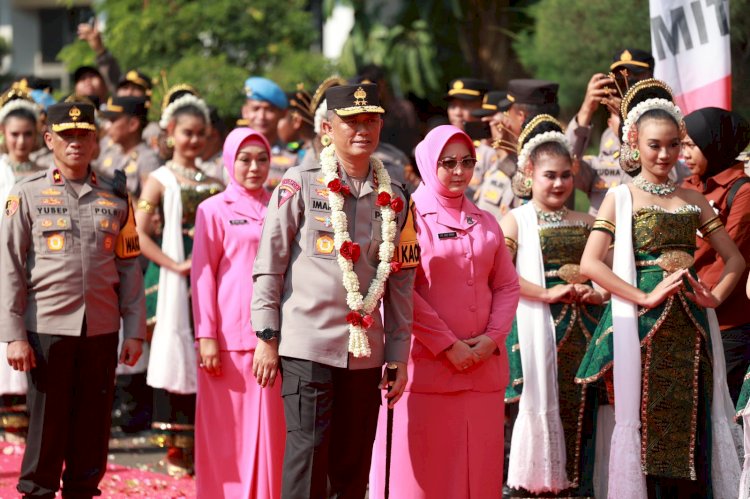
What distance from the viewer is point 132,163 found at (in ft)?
35.2

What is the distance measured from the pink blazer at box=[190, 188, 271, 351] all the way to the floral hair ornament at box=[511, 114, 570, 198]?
1587 mm

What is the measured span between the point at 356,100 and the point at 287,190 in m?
0.51

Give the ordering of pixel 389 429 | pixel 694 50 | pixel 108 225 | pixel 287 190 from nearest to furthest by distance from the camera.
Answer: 1. pixel 287 190
2. pixel 389 429
3. pixel 108 225
4. pixel 694 50

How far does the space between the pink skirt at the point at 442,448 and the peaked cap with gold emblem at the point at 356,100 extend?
1.47 meters

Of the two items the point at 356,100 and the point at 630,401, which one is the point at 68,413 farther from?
the point at 630,401

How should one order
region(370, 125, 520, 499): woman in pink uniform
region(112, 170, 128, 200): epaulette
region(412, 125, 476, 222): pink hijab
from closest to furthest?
1. region(370, 125, 520, 499): woman in pink uniform
2. region(412, 125, 476, 222): pink hijab
3. region(112, 170, 128, 200): epaulette

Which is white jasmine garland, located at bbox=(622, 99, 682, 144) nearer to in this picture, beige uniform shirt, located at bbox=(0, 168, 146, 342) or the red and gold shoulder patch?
the red and gold shoulder patch

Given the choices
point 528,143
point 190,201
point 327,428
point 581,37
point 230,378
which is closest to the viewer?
point 327,428

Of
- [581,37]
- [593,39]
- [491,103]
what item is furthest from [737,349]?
[581,37]

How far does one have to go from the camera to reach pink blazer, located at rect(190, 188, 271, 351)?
7.22m

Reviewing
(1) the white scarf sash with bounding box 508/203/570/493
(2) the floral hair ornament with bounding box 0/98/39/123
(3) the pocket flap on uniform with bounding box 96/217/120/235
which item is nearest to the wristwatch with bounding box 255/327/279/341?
(3) the pocket flap on uniform with bounding box 96/217/120/235

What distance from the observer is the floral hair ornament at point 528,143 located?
7.67m

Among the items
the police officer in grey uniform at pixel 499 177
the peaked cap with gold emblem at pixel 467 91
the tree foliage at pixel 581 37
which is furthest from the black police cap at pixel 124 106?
the tree foliage at pixel 581 37

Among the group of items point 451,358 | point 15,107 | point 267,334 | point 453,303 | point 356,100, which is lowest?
point 451,358
